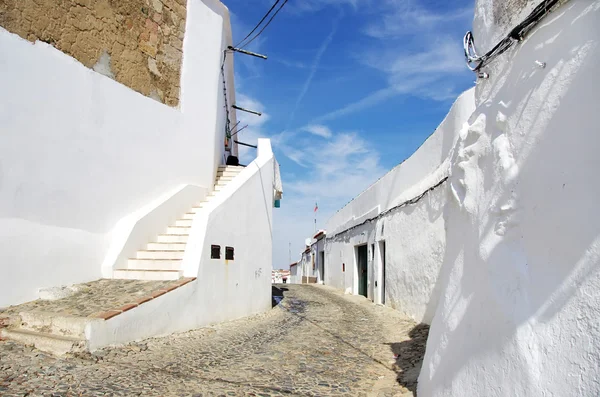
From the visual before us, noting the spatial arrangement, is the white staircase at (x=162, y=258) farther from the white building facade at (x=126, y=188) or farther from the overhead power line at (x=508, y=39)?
the overhead power line at (x=508, y=39)

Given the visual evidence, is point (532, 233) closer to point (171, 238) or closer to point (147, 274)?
point (147, 274)

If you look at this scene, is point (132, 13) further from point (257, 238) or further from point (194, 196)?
→ point (257, 238)

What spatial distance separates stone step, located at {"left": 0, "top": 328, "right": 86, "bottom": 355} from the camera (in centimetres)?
Answer: 400

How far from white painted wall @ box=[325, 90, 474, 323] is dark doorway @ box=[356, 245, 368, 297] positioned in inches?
31.2

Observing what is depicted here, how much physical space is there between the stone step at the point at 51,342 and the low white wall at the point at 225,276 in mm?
134

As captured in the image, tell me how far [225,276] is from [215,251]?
540 mm

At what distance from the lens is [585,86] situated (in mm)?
2217

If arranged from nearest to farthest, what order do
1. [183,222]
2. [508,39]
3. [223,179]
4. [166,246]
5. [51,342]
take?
[508,39] < [51,342] < [166,246] < [183,222] < [223,179]

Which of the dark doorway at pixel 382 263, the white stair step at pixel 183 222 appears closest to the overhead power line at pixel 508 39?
the white stair step at pixel 183 222

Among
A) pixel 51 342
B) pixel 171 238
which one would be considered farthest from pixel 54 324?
pixel 171 238

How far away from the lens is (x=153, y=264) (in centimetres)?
641

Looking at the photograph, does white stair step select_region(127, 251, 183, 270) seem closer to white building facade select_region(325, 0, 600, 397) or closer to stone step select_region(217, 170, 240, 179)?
stone step select_region(217, 170, 240, 179)

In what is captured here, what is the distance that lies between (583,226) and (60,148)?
5860 millimetres

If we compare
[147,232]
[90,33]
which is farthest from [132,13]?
[147,232]
